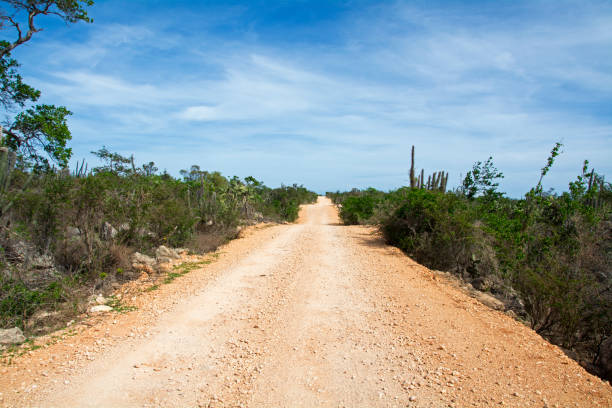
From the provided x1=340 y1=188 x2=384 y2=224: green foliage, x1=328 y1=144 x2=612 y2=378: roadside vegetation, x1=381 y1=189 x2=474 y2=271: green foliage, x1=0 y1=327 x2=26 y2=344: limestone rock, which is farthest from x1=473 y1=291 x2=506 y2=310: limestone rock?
x1=340 y1=188 x2=384 y2=224: green foliage

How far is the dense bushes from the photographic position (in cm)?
588

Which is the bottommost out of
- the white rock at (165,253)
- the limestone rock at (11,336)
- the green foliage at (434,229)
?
the limestone rock at (11,336)

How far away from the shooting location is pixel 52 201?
726cm

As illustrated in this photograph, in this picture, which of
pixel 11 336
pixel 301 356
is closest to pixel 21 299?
pixel 11 336

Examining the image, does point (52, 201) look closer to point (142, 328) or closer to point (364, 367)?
point (142, 328)

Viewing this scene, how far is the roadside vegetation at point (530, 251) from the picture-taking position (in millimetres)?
7055

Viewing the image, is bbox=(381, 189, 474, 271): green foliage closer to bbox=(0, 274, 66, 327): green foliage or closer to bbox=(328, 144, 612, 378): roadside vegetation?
bbox=(328, 144, 612, 378): roadside vegetation

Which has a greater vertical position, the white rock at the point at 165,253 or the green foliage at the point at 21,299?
the white rock at the point at 165,253

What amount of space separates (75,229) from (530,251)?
12190 mm

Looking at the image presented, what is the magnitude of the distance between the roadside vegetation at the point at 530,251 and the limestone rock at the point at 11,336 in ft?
26.2

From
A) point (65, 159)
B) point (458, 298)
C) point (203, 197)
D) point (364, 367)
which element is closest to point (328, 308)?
point (364, 367)

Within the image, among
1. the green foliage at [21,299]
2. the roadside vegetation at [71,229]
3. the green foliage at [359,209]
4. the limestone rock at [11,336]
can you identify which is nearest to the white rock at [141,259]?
the roadside vegetation at [71,229]

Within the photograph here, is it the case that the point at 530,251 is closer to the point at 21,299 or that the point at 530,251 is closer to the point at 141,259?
the point at 141,259

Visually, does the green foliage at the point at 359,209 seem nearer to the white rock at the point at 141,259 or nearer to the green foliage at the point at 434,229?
the green foliage at the point at 434,229
